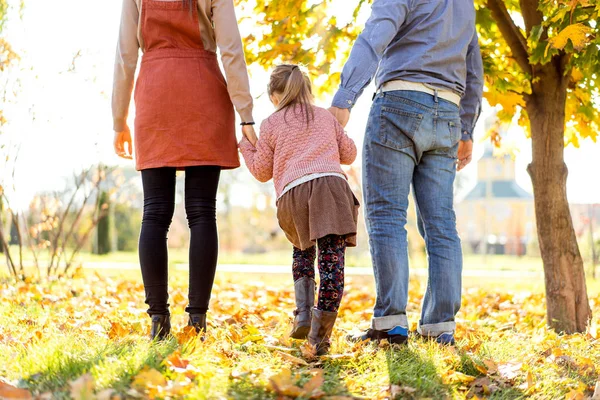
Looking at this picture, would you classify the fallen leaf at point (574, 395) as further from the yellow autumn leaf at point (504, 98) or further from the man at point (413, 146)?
the yellow autumn leaf at point (504, 98)

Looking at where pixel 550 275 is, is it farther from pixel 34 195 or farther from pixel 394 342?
pixel 34 195

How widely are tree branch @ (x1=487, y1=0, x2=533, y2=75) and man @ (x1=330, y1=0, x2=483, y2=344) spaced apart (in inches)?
54.2

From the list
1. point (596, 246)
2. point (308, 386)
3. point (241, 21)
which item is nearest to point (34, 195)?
point (241, 21)

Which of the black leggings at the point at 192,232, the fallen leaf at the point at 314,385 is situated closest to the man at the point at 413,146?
the black leggings at the point at 192,232

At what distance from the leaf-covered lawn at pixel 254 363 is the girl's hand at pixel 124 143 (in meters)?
0.83

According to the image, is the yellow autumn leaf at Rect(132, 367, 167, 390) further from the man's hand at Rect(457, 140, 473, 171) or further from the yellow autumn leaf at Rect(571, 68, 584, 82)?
the yellow autumn leaf at Rect(571, 68, 584, 82)

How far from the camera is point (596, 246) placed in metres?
13.1

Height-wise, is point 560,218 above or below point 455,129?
below

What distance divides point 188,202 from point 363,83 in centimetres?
92

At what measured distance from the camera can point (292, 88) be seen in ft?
9.78

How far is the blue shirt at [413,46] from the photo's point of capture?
2904 millimetres

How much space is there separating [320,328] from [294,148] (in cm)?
77

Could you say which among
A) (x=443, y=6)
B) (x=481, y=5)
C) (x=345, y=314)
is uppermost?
(x=481, y=5)

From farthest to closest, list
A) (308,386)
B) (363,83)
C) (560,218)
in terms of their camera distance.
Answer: (560,218)
(363,83)
(308,386)
